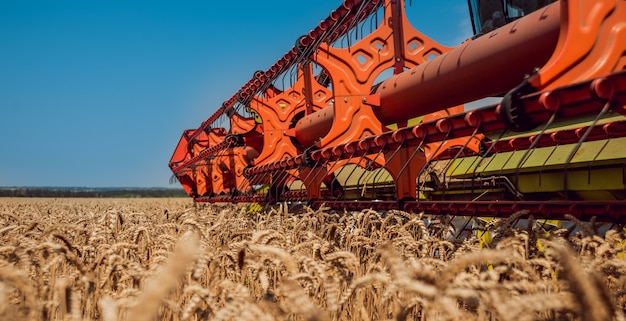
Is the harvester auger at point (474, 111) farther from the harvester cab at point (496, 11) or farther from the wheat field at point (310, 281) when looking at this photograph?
the wheat field at point (310, 281)

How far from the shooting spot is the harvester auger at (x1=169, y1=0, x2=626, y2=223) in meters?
2.68

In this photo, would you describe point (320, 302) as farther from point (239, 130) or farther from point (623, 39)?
point (239, 130)

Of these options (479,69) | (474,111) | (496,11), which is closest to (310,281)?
(474,111)

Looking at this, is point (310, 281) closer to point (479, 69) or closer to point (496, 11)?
point (479, 69)

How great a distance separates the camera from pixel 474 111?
118 inches

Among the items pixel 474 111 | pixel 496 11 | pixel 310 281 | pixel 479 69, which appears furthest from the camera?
pixel 496 11

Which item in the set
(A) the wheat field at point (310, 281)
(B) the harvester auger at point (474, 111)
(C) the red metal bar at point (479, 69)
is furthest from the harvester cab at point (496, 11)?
(A) the wheat field at point (310, 281)

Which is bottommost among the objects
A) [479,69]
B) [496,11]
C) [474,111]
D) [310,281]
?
[310,281]

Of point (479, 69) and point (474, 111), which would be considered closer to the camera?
point (474, 111)

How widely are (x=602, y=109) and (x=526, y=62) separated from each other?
1.47 m

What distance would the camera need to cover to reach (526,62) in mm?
3582

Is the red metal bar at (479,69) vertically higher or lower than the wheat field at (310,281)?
higher

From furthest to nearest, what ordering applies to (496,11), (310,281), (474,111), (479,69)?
(496,11), (479,69), (474,111), (310,281)

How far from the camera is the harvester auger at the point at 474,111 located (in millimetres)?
2680
